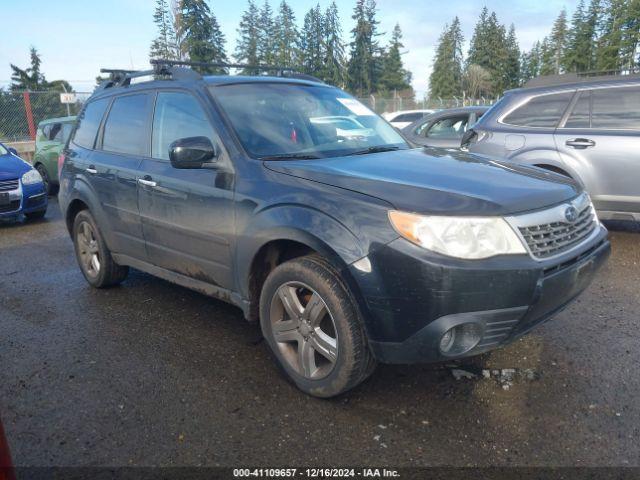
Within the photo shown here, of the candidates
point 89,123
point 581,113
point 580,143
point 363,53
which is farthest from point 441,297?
point 363,53

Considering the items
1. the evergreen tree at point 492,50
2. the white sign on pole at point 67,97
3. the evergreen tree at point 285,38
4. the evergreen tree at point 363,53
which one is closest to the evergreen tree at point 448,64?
the evergreen tree at point 492,50

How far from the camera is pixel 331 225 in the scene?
8.68ft

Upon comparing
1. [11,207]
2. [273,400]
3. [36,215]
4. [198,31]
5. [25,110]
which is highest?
[198,31]

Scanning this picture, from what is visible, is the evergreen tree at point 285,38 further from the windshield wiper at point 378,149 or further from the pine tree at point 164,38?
the windshield wiper at point 378,149

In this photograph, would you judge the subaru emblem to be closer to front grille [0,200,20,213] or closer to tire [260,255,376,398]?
tire [260,255,376,398]

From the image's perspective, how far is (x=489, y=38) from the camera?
84.7 meters

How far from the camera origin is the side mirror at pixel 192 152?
3184 mm

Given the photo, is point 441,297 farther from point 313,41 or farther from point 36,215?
point 313,41

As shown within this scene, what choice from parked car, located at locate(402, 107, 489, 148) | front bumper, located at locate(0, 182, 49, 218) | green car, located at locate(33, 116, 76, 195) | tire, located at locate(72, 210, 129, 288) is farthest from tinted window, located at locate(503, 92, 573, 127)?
green car, located at locate(33, 116, 76, 195)

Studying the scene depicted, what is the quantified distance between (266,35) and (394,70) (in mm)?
26406

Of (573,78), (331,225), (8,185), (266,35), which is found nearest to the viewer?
(331,225)

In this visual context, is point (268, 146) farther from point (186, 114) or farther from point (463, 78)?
point (463, 78)

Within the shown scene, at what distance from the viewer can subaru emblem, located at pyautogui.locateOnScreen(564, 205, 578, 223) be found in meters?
2.78

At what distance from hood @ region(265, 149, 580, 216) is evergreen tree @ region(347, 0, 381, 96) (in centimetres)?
7491
